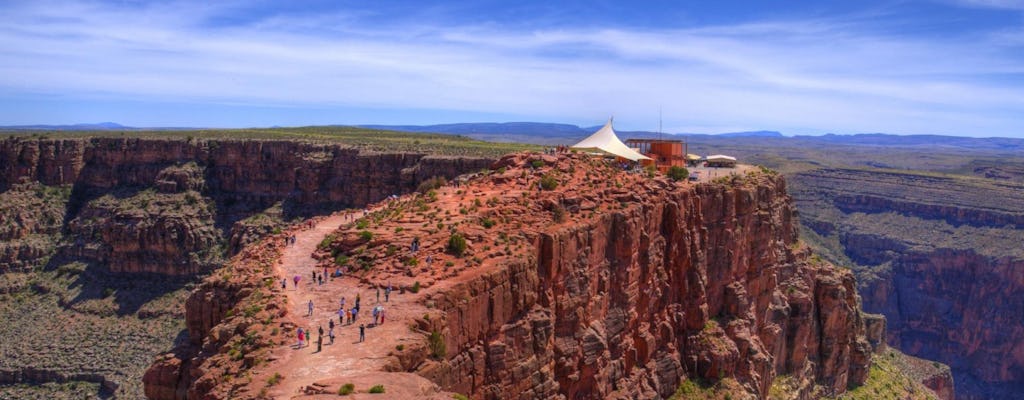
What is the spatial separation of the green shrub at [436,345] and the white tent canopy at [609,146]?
34.7 meters

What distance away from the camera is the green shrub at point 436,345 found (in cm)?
2289

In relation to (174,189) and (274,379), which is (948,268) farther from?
(274,379)

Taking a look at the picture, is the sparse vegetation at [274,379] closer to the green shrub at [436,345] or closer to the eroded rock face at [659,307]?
the eroded rock face at [659,307]

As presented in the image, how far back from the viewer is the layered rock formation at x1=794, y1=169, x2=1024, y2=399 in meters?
113

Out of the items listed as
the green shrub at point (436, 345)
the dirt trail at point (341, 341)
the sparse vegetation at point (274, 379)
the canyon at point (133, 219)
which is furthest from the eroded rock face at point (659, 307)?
the canyon at point (133, 219)

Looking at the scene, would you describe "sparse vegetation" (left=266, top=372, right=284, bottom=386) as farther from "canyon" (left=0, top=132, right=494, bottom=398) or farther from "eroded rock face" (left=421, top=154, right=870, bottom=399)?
"canyon" (left=0, top=132, right=494, bottom=398)

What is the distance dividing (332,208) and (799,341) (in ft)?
159

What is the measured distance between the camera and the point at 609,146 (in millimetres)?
59562

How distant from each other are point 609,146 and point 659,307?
20.1m

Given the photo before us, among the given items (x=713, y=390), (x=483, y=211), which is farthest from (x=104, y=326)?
(x=713, y=390)

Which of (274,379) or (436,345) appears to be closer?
(274,379)

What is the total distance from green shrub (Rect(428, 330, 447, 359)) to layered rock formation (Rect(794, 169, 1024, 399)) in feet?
361


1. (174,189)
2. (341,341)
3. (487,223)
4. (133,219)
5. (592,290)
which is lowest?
(133,219)

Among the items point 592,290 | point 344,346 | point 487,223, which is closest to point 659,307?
point 592,290
